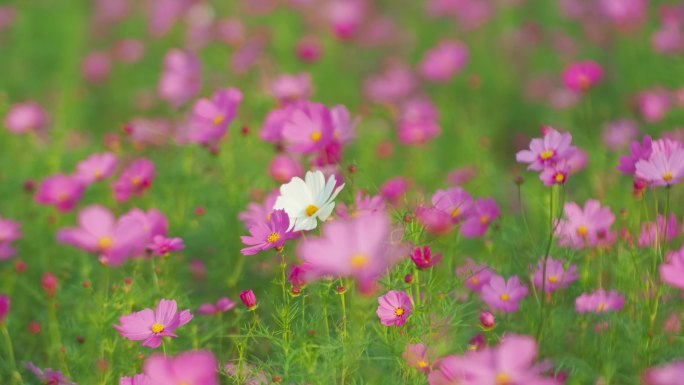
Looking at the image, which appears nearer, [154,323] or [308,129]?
[154,323]

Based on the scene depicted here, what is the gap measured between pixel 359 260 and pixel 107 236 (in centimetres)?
72

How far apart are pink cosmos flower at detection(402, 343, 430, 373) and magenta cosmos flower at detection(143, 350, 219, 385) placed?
35 centimetres

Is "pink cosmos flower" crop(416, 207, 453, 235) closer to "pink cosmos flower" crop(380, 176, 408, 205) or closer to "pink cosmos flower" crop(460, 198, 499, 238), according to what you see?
"pink cosmos flower" crop(460, 198, 499, 238)

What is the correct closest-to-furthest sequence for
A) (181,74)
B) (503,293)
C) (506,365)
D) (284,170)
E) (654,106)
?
(506,365) < (503,293) < (284,170) < (654,106) < (181,74)

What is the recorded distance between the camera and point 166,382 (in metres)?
1.12

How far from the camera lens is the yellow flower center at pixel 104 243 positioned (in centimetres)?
158

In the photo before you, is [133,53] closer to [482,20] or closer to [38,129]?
[38,129]

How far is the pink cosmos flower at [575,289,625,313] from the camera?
5.02ft

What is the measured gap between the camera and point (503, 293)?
154cm

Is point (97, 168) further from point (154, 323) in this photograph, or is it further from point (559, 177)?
point (559, 177)

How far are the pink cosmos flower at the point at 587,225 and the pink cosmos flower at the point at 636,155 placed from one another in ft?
0.58

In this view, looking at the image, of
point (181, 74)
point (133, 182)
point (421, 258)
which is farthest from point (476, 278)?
point (181, 74)

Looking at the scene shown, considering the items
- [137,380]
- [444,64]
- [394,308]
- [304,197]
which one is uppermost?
[304,197]

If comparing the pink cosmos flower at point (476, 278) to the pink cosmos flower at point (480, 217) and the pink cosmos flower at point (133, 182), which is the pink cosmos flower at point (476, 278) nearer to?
the pink cosmos flower at point (480, 217)
